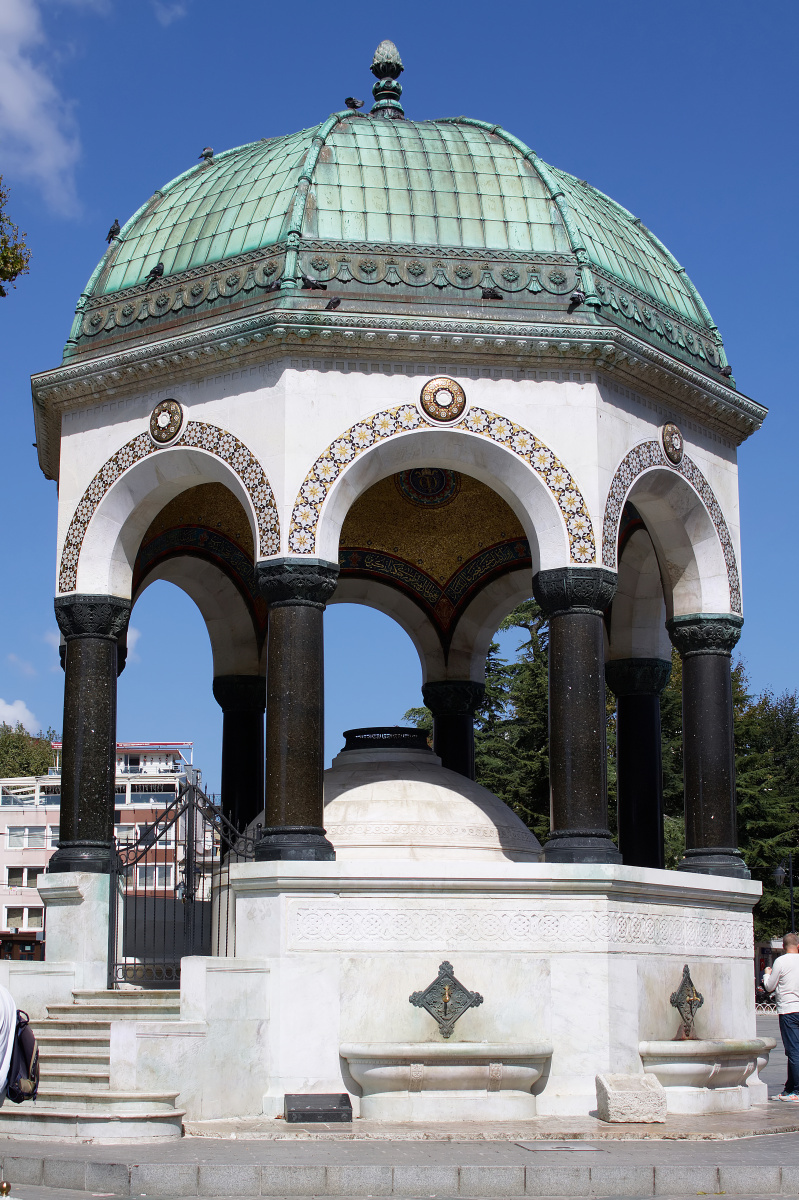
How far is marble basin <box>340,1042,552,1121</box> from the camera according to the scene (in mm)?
13195

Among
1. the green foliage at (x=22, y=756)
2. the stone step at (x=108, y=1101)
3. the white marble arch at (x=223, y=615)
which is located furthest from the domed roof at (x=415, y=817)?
the green foliage at (x=22, y=756)

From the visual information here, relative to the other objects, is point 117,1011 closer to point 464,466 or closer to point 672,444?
point 464,466

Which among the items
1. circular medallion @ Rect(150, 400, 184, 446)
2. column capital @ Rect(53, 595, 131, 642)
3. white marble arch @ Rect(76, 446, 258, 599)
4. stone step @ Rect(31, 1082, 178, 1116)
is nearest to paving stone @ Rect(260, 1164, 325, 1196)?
stone step @ Rect(31, 1082, 178, 1116)

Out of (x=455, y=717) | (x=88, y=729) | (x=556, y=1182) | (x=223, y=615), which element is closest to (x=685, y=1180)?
(x=556, y=1182)

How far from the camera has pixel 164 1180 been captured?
9.99 m

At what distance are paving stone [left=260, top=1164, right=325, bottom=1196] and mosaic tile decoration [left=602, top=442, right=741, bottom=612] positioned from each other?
278 inches

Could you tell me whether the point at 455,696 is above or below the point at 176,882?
above

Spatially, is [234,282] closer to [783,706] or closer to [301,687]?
[301,687]

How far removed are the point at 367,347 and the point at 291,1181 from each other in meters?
8.02

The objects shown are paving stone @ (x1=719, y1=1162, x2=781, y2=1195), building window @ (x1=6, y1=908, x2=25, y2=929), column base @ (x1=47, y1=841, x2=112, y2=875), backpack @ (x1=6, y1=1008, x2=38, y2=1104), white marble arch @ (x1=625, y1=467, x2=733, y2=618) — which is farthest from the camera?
building window @ (x1=6, y1=908, x2=25, y2=929)

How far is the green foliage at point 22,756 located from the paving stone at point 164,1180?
246 ft

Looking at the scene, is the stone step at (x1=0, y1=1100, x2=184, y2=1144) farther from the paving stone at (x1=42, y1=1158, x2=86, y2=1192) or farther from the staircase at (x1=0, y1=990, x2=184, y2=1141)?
the paving stone at (x1=42, y1=1158, x2=86, y2=1192)

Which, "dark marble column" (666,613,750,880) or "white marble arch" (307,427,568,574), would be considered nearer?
"white marble arch" (307,427,568,574)

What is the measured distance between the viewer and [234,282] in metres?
15.6
